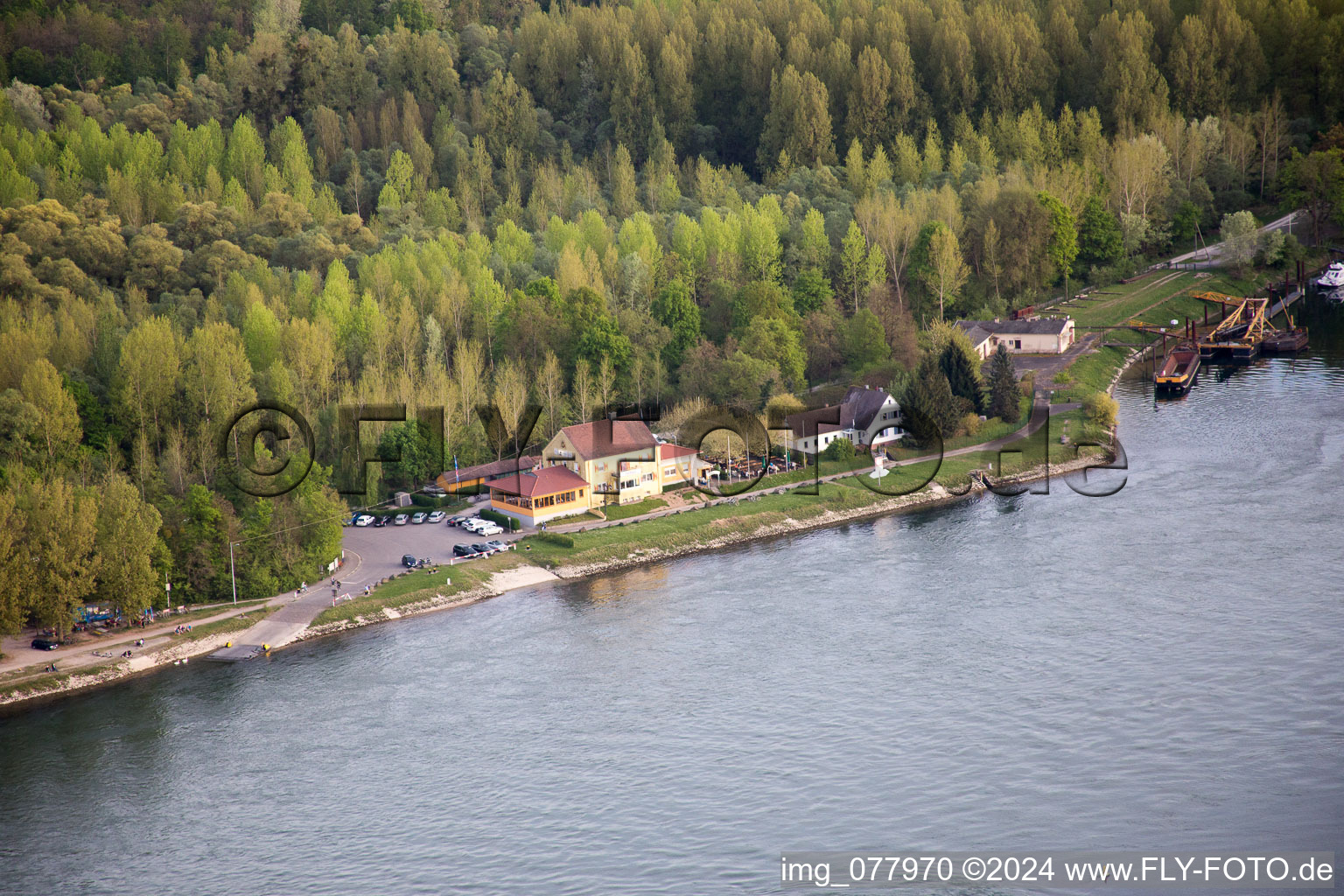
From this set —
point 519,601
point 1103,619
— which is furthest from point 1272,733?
point 519,601

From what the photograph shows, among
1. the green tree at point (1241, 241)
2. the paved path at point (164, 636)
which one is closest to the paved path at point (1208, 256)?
the green tree at point (1241, 241)

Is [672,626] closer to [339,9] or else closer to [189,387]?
[189,387]

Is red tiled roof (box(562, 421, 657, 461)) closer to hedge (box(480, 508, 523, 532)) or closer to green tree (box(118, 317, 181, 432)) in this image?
hedge (box(480, 508, 523, 532))

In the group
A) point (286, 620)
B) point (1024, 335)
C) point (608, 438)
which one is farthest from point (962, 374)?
point (286, 620)

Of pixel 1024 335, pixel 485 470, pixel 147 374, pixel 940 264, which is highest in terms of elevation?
pixel 940 264

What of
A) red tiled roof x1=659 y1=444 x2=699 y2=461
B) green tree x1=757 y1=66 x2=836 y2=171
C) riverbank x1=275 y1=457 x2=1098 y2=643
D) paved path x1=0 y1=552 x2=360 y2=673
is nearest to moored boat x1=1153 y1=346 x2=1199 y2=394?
riverbank x1=275 y1=457 x2=1098 y2=643

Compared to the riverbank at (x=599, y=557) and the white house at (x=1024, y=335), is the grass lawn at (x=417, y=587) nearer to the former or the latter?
the riverbank at (x=599, y=557)

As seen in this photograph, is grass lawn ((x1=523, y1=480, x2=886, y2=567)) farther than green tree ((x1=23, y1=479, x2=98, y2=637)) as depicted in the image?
Yes

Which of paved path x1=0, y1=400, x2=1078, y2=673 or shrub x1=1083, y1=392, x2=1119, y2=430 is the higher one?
shrub x1=1083, y1=392, x2=1119, y2=430

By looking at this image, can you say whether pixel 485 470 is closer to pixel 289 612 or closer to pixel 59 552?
pixel 289 612
